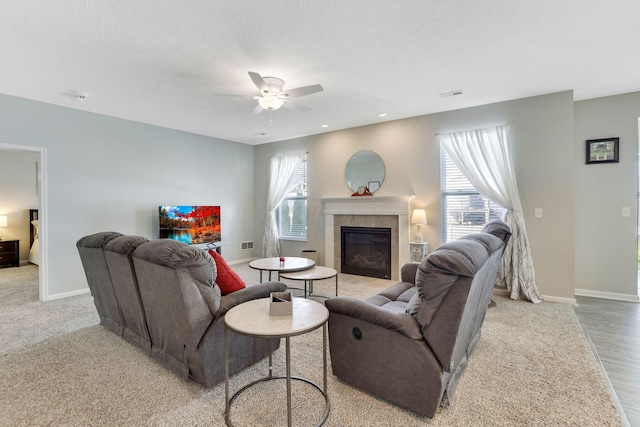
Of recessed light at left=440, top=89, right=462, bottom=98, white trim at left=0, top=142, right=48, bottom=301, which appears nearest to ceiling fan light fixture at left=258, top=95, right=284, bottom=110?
recessed light at left=440, top=89, right=462, bottom=98

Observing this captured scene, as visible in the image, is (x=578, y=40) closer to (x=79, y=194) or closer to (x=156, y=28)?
(x=156, y=28)

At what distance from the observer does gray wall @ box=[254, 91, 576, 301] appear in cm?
382

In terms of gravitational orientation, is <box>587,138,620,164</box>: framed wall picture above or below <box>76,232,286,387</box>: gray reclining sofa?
above

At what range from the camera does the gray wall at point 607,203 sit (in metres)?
3.91

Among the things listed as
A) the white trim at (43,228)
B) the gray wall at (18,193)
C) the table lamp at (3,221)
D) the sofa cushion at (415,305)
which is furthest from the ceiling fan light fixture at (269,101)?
the table lamp at (3,221)

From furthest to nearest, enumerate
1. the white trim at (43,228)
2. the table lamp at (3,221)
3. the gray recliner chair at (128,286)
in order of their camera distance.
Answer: the table lamp at (3,221) < the white trim at (43,228) < the gray recliner chair at (128,286)

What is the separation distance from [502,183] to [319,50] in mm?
3003

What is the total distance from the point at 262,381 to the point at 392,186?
3.74 metres

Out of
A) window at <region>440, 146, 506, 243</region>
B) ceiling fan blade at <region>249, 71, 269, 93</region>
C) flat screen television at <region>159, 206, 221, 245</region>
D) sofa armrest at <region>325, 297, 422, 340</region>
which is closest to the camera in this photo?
sofa armrest at <region>325, 297, 422, 340</region>

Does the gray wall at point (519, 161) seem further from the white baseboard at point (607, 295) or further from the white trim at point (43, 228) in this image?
the white trim at point (43, 228)

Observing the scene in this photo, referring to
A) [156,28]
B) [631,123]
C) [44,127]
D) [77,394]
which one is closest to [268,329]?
[77,394]

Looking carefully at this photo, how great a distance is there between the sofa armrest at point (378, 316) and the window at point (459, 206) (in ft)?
10.5

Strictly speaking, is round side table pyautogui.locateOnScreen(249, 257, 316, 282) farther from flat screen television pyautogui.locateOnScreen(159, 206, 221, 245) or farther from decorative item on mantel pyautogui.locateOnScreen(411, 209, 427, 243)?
flat screen television pyautogui.locateOnScreen(159, 206, 221, 245)

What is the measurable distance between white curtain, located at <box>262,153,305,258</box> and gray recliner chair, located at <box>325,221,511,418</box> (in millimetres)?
4511
